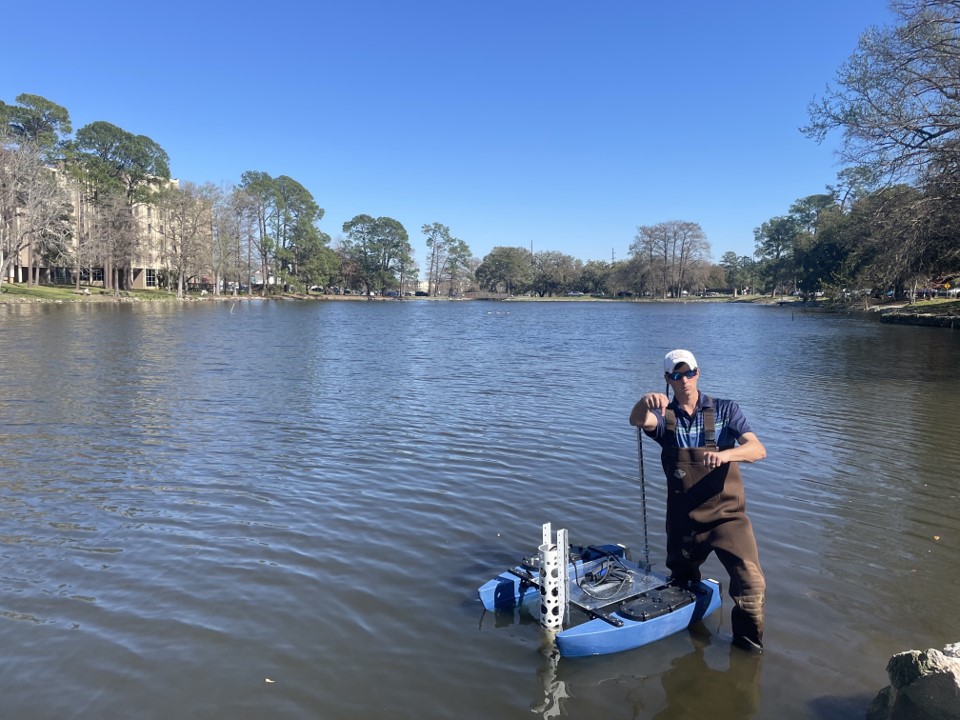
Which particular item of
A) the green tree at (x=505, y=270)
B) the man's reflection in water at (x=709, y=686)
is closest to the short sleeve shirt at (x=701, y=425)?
the man's reflection in water at (x=709, y=686)

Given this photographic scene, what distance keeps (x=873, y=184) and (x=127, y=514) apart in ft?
101

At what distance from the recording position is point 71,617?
5.44 metres

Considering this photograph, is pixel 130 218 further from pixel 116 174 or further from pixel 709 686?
pixel 709 686

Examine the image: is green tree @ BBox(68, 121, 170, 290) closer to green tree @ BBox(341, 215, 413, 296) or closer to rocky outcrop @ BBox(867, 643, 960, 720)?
green tree @ BBox(341, 215, 413, 296)

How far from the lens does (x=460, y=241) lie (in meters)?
157

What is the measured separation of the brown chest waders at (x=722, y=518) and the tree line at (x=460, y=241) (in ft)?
83.9

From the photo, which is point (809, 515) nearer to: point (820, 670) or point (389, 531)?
point (820, 670)

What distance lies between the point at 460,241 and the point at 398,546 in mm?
153796

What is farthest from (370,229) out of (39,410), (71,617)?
(71,617)

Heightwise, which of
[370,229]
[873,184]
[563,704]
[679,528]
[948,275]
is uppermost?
[370,229]

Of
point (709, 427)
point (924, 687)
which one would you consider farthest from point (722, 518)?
point (924, 687)

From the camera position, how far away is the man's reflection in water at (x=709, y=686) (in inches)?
174

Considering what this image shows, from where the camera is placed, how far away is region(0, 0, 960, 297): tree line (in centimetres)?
2467

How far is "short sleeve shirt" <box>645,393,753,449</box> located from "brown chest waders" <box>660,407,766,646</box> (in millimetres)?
46
